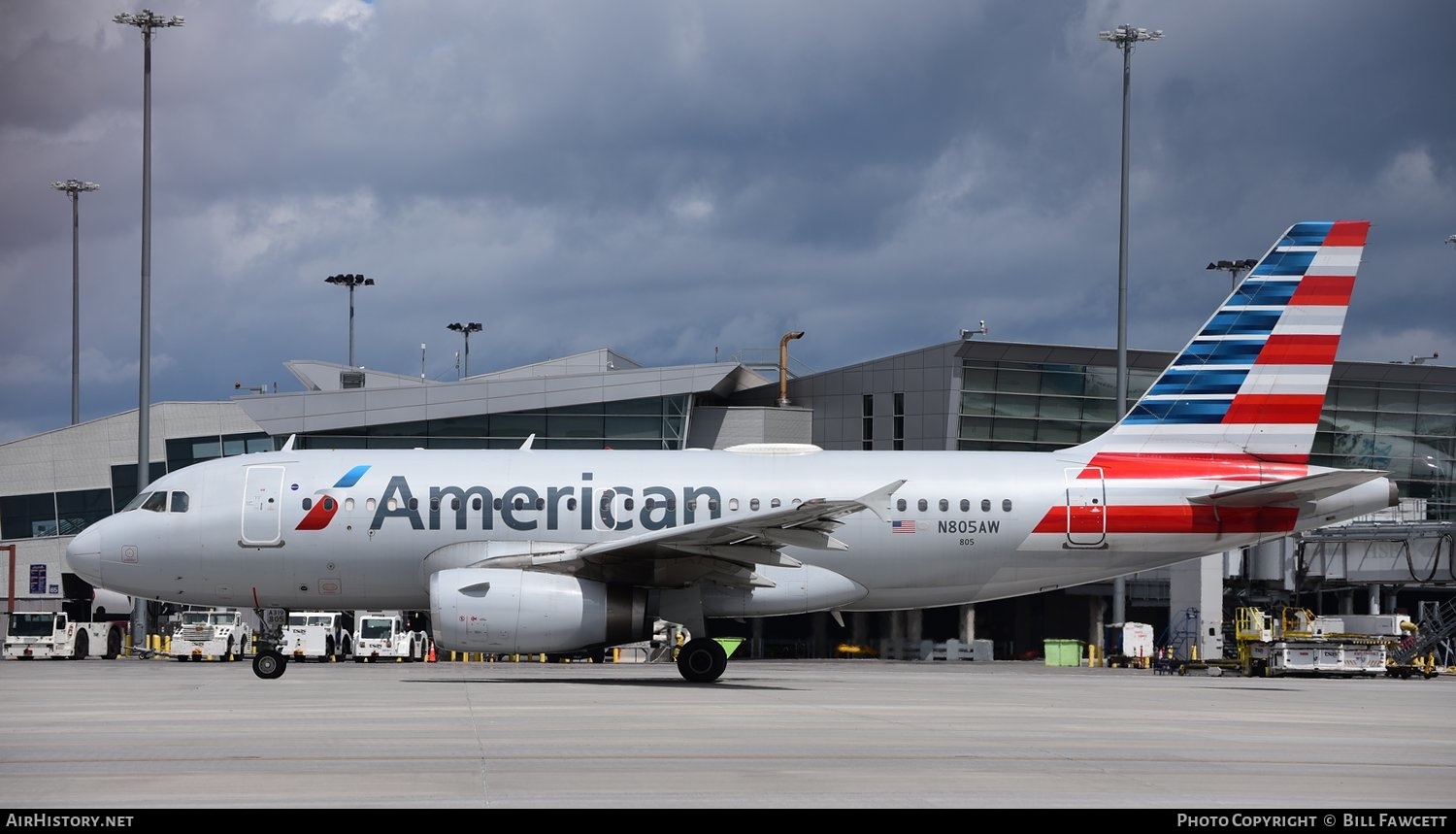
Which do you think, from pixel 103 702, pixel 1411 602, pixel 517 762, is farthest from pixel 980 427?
pixel 517 762

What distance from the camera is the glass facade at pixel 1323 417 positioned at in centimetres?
6084

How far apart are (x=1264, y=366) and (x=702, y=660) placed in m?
11.9

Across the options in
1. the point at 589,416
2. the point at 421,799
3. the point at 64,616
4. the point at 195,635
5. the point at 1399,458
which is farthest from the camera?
the point at 1399,458

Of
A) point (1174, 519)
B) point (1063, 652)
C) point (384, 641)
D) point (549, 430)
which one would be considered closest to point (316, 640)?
point (384, 641)

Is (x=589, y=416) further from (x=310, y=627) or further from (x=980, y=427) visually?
(x=310, y=627)

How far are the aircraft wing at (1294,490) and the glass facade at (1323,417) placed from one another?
34.7 metres

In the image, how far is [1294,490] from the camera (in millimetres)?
24844

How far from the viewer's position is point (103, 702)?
18234mm

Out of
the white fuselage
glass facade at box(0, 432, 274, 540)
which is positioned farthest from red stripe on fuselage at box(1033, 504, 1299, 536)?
glass facade at box(0, 432, 274, 540)

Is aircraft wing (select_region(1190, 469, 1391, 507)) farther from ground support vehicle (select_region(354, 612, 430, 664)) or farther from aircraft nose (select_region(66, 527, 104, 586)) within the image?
ground support vehicle (select_region(354, 612, 430, 664))

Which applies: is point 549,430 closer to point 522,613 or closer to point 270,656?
point 270,656

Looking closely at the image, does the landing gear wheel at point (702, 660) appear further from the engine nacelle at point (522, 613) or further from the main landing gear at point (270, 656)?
the main landing gear at point (270, 656)

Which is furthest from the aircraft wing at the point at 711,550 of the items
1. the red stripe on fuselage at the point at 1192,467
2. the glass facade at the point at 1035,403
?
the glass facade at the point at 1035,403

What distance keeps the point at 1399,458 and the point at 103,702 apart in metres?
64.9
